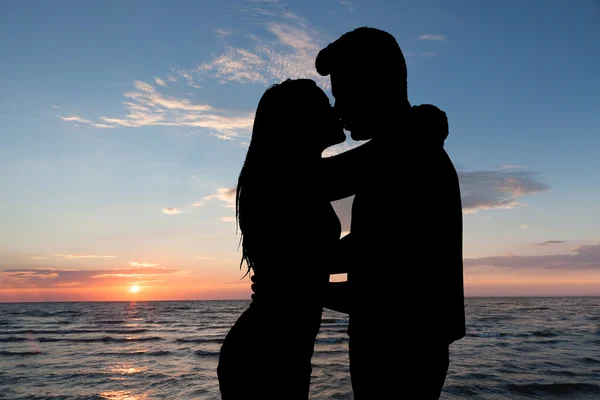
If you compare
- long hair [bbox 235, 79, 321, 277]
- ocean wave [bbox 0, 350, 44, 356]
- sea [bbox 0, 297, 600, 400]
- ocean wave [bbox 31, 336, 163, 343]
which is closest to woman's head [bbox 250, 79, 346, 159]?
long hair [bbox 235, 79, 321, 277]

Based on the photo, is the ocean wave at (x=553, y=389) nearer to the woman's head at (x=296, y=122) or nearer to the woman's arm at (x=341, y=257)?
the woman's arm at (x=341, y=257)

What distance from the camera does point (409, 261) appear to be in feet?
5.22

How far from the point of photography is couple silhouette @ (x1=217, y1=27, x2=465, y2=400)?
1.61 meters

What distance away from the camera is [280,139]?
186 cm

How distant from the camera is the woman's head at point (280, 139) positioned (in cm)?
183

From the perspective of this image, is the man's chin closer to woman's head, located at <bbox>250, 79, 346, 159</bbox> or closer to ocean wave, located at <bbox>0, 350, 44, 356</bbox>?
woman's head, located at <bbox>250, 79, 346, 159</bbox>

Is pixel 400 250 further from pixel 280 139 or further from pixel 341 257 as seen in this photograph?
pixel 280 139

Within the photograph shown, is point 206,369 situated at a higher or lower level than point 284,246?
lower

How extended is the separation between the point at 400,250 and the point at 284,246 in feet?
1.55

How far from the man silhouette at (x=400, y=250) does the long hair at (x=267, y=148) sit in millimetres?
244

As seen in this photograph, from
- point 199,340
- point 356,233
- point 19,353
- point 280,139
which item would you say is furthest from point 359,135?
point 199,340

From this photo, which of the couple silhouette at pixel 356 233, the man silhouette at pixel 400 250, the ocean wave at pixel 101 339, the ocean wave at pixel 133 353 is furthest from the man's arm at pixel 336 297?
the ocean wave at pixel 101 339

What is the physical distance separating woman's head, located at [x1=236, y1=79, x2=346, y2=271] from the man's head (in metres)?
0.10

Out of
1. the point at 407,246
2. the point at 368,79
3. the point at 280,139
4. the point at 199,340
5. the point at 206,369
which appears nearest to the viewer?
the point at 407,246
